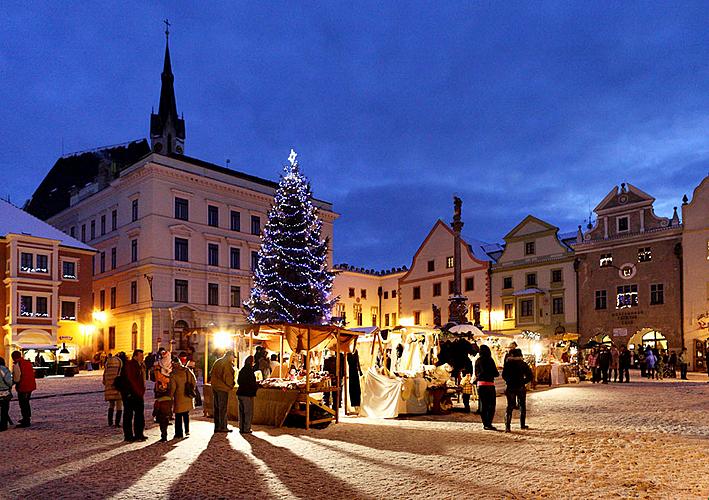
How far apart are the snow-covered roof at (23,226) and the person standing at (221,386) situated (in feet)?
107

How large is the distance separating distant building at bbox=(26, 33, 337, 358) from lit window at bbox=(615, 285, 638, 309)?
26.5 m

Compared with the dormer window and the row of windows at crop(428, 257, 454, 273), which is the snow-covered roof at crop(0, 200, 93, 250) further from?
the dormer window

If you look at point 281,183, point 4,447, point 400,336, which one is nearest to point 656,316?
point 281,183

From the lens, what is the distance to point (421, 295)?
189 feet

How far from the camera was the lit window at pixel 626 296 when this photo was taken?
43.5 meters

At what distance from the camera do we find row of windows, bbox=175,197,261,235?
151 ft

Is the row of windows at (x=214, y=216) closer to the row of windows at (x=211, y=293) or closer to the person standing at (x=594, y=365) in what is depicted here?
the row of windows at (x=211, y=293)

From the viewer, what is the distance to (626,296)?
4397 centimetres

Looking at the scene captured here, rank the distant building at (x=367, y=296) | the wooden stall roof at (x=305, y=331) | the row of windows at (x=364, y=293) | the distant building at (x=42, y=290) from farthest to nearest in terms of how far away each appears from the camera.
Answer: the row of windows at (x=364, y=293) → the distant building at (x=367, y=296) → the distant building at (x=42, y=290) → the wooden stall roof at (x=305, y=331)

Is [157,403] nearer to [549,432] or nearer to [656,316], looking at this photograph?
[549,432]

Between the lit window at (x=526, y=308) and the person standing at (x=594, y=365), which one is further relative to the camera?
the lit window at (x=526, y=308)

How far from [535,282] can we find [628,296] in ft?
24.5

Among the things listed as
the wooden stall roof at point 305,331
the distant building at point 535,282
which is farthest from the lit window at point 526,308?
the wooden stall roof at point 305,331

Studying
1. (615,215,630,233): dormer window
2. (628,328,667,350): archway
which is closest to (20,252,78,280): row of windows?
(615,215,630,233): dormer window
